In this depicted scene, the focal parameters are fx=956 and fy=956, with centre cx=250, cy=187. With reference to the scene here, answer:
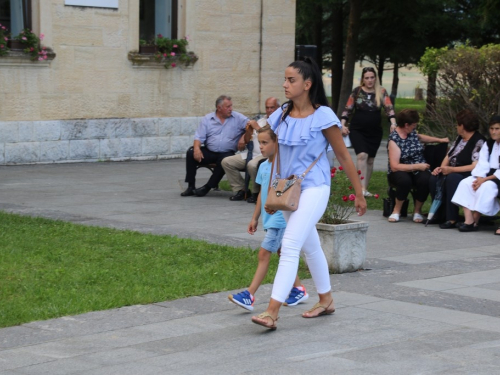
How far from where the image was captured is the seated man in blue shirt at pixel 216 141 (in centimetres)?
1332

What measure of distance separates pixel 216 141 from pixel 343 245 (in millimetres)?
5573

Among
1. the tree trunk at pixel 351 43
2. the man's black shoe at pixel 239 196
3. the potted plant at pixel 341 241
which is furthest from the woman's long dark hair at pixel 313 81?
the tree trunk at pixel 351 43

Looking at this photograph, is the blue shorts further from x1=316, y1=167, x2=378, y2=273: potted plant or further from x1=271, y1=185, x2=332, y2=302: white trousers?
x1=316, y1=167, x2=378, y2=273: potted plant

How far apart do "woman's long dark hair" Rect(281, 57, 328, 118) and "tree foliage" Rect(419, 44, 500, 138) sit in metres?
7.79

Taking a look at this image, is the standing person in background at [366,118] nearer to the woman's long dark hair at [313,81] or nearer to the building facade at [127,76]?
the building facade at [127,76]

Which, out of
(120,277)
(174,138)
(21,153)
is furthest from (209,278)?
(174,138)

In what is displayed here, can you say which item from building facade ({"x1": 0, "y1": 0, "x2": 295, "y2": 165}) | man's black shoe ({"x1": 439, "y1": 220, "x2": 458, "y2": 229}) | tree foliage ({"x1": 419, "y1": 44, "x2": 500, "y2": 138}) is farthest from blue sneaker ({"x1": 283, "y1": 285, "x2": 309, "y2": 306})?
building facade ({"x1": 0, "y1": 0, "x2": 295, "y2": 165})

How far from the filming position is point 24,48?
1691 cm

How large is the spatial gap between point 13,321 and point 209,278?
→ 1.85 metres

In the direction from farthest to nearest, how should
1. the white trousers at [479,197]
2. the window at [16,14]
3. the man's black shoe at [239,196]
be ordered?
the window at [16,14] → the man's black shoe at [239,196] → the white trousers at [479,197]

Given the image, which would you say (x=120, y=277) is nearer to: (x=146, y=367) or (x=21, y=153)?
(x=146, y=367)

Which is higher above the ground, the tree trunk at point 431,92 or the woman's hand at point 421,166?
the tree trunk at point 431,92

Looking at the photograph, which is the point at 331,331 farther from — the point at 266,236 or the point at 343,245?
the point at 343,245

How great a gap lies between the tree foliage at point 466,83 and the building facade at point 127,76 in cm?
607
